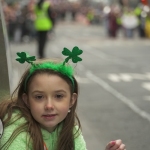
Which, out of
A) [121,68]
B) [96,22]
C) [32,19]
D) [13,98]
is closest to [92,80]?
[121,68]

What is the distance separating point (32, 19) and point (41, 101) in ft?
78.6

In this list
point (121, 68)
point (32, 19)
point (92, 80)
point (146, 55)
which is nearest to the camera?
point (92, 80)

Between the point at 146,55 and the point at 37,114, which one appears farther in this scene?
the point at 146,55

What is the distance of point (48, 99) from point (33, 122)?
0.21m

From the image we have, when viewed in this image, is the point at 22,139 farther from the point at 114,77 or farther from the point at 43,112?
the point at 114,77

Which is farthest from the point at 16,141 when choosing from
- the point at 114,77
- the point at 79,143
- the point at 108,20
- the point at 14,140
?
the point at 108,20

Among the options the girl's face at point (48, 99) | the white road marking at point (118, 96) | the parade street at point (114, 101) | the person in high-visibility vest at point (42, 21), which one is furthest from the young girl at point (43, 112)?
the person in high-visibility vest at point (42, 21)

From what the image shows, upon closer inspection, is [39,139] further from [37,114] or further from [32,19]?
[32,19]

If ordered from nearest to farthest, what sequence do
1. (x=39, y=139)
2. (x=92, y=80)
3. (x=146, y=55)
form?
(x=39, y=139)
(x=92, y=80)
(x=146, y=55)

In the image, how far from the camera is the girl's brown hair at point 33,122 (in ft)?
11.9

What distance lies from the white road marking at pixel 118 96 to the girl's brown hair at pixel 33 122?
15.0 feet

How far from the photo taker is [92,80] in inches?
499

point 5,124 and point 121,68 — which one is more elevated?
point 5,124

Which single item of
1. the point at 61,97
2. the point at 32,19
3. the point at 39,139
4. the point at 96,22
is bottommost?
the point at 96,22
